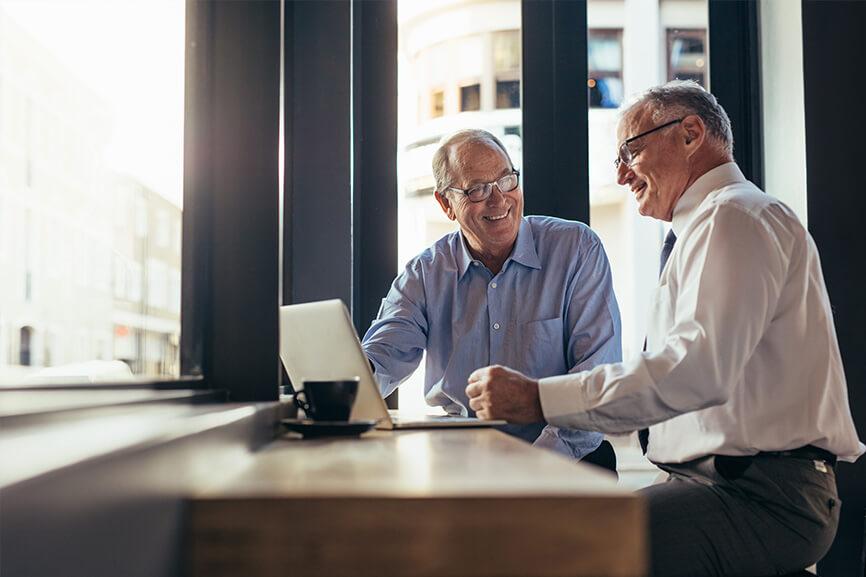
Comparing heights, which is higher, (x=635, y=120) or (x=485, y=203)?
(x=635, y=120)

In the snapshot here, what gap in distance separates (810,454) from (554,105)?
183cm

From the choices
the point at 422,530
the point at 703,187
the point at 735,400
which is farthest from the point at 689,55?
the point at 422,530

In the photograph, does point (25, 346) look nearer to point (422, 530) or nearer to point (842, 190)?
point (422, 530)

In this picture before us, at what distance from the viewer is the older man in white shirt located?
68.2 inches

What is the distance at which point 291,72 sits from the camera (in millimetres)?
3166

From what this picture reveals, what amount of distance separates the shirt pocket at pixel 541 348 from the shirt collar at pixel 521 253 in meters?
0.18

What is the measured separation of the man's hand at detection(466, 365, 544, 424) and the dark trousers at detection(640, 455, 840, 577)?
0.28 metres

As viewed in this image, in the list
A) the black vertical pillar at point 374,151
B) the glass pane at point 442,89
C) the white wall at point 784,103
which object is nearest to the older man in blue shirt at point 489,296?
the black vertical pillar at point 374,151

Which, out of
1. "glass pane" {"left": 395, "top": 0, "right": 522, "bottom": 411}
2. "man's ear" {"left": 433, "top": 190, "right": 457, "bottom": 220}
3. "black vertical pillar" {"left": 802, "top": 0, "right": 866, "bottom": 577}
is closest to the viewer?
"man's ear" {"left": 433, "top": 190, "right": 457, "bottom": 220}

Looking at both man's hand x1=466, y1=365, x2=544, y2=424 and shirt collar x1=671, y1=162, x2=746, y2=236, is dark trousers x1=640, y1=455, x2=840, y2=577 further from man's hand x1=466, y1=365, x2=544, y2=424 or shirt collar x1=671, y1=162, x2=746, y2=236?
shirt collar x1=671, y1=162, x2=746, y2=236

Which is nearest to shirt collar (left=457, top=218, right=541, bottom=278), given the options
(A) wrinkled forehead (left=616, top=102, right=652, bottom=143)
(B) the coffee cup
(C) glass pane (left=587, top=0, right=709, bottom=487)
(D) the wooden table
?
(A) wrinkled forehead (left=616, top=102, right=652, bottom=143)

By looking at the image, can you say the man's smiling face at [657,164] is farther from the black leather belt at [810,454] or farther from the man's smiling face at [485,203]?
the black leather belt at [810,454]

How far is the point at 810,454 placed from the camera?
5.89 ft

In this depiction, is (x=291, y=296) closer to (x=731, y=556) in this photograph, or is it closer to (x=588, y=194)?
(x=588, y=194)
